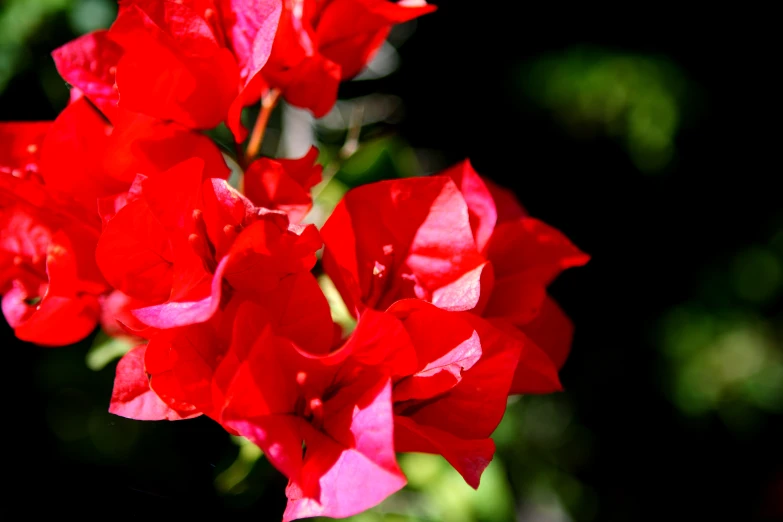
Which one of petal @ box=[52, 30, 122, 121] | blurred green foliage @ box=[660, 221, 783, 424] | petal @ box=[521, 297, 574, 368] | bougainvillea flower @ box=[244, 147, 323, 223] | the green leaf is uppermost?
petal @ box=[52, 30, 122, 121]

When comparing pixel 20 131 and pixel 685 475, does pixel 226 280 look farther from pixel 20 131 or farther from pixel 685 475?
pixel 685 475

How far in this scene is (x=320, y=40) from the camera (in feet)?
2.33

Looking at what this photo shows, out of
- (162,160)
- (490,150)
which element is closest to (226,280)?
(162,160)

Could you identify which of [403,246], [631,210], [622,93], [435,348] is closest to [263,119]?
[403,246]

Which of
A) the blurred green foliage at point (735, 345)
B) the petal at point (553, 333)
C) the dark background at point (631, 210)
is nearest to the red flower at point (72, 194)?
the petal at point (553, 333)

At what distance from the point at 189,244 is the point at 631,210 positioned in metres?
1.12

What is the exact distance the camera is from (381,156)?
1.01 metres

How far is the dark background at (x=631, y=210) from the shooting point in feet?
4.52

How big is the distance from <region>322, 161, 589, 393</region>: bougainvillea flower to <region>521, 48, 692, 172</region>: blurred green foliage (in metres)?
0.65

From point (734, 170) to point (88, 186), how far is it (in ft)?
4.13

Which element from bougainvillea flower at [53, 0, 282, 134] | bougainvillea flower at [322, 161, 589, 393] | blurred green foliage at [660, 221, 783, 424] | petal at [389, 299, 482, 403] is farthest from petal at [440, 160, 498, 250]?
blurred green foliage at [660, 221, 783, 424]

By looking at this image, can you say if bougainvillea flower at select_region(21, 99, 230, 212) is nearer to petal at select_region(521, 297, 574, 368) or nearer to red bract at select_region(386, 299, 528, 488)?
red bract at select_region(386, 299, 528, 488)

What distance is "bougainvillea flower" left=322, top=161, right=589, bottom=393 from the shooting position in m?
0.61

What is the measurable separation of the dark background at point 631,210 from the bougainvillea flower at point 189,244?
733 millimetres
